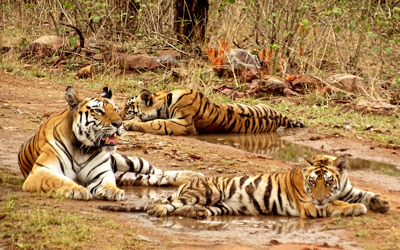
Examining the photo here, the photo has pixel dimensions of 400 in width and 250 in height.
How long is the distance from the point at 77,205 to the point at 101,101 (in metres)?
1.09

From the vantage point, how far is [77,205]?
539cm

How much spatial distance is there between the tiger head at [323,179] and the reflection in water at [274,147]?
2521 mm

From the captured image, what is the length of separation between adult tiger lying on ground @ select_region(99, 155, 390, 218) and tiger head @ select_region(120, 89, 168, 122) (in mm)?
4165

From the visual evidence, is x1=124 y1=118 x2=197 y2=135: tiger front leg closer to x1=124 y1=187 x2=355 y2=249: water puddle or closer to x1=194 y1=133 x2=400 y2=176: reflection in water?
x1=194 y1=133 x2=400 y2=176: reflection in water

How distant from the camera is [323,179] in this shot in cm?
550

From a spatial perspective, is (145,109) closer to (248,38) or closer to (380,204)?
(248,38)

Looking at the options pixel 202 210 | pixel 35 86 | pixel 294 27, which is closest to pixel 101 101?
pixel 202 210

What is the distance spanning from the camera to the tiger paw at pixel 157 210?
5395 mm

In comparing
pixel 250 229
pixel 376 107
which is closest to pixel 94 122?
pixel 250 229

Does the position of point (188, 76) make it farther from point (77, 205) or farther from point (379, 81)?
point (77, 205)

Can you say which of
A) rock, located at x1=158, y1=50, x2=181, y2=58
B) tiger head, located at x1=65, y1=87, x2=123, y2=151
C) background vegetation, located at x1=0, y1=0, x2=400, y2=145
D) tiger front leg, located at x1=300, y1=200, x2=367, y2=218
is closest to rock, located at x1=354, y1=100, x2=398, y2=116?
background vegetation, located at x1=0, y1=0, x2=400, y2=145

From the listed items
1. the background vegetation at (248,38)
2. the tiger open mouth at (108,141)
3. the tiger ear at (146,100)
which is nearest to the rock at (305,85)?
the background vegetation at (248,38)

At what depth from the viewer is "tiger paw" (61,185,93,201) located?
18.3 ft

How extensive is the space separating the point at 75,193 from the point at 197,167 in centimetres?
211
